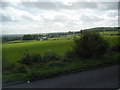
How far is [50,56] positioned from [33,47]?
632 millimetres

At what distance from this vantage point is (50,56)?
345 centimetres

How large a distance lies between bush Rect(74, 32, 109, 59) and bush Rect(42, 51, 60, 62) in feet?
2.74

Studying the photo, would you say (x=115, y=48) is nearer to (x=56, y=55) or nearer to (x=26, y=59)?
(x=56, y=55)

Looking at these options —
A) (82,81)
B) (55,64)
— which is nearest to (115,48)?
(82,81)

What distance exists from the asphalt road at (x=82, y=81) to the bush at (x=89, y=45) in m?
0.84

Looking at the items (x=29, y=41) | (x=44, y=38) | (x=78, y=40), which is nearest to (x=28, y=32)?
(x=29, y=41)

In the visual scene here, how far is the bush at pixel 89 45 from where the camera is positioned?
3964 mm

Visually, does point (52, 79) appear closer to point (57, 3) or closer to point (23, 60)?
point (23, 60)

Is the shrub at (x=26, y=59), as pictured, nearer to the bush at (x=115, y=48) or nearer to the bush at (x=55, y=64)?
the bush at (x=55, y=64)

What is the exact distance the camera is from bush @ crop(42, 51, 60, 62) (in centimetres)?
336

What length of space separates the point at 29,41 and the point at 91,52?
2.36m

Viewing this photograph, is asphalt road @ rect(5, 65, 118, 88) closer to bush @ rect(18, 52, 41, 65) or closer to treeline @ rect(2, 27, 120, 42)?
bush @ rect(18, 52, 41, 65)

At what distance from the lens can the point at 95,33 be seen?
409cm

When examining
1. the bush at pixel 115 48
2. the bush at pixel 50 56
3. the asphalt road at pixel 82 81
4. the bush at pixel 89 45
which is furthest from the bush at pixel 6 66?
the bush at pixel 115 48
